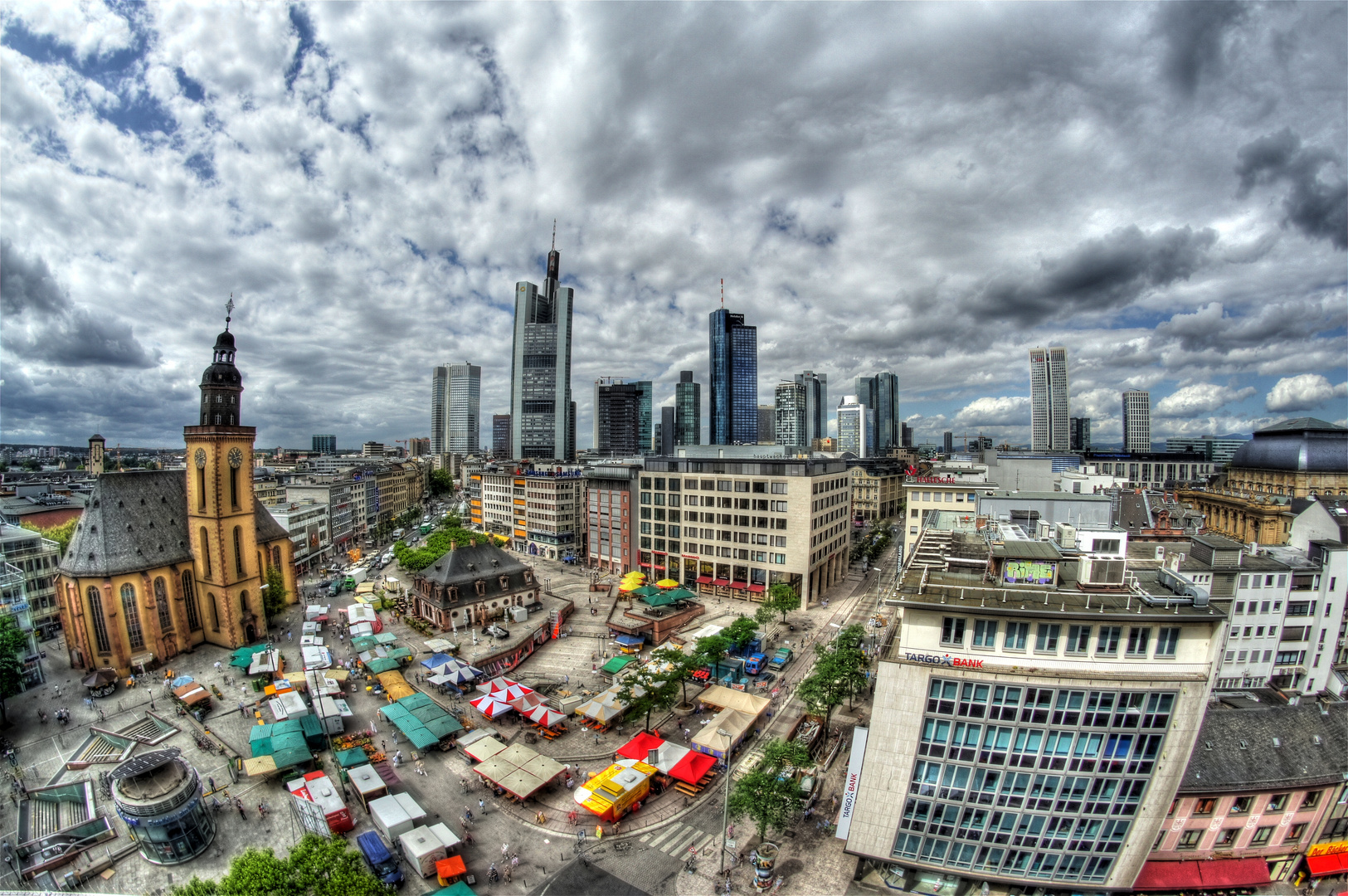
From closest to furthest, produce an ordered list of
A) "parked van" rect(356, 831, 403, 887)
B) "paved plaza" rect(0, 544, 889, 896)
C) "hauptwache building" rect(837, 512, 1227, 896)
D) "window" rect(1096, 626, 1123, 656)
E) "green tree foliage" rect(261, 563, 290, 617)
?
"hauptwache building" rect(837, 512, 1227, 896) < "window" rect(1096, 626, 1123, 656) < "parked van" rect(356, 831, 403, 887) < "paved plaza" rect(0, 544, 889, 896) < "green tree foliage" rect(261, 563, 290, 617)

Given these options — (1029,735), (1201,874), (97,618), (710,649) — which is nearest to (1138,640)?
(1029,735)

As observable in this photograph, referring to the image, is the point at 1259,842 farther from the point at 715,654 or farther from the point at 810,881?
the point at 715,654

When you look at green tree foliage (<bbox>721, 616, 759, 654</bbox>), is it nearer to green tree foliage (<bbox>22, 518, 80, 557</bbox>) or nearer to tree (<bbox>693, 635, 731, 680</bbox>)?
tree (<bbox>693, 635, 731, 680</bbox>)

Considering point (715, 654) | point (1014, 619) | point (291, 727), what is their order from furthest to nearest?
point (715, 654), point (291, 727), point (1014, 619)

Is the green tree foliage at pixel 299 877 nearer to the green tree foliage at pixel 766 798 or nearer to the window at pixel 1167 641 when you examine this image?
the green tree foliage at pixel 766 798

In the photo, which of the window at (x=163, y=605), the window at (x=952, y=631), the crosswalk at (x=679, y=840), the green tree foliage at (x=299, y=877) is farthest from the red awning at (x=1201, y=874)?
the window at (x=163, y=605)

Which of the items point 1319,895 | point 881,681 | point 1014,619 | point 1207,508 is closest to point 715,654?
point 881,681

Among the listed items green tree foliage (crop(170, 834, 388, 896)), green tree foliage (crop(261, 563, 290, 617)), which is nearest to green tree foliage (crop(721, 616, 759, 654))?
green tree foliage (crop(170, 834, 388, 896))
